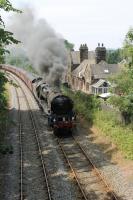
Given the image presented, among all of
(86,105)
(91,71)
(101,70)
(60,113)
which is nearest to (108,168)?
(60,113)

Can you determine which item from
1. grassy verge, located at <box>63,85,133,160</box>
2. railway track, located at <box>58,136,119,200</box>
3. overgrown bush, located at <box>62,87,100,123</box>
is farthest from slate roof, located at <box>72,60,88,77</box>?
railway track, located at <box>58,136,119,200</box>

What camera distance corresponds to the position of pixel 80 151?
82.5 ft

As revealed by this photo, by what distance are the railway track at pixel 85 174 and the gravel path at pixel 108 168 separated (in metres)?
0.37

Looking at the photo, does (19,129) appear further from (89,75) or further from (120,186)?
(89,75)

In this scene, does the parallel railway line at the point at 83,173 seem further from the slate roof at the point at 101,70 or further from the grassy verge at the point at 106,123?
the slate roof at the point at 101,70

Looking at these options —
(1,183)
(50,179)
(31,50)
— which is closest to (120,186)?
(50,179)

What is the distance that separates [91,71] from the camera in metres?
66.8

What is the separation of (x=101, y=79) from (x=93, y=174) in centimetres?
4624

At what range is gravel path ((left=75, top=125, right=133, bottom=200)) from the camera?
60.2 feet

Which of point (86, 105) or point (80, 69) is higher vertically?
point (80, 69)

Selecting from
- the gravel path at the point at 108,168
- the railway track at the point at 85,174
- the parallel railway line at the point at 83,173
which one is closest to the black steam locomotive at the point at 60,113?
the parallel railway line at the point at 83,173

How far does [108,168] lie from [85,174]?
1589mm

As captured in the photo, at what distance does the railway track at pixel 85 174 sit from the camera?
706 inches

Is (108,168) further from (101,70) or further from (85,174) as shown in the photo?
(101,70)
